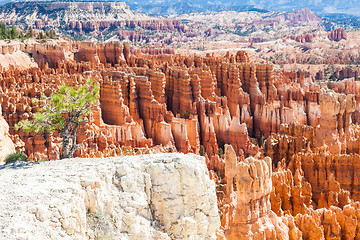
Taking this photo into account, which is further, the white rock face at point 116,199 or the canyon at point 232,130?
the canyon at point 232,130

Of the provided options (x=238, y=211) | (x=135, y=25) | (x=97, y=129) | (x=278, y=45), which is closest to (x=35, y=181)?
(x=238, y=211)

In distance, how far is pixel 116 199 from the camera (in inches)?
362

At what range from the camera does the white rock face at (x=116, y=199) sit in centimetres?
804

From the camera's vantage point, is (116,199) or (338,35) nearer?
(116,199)

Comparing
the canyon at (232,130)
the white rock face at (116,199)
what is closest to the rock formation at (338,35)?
the canyon at (232,130)

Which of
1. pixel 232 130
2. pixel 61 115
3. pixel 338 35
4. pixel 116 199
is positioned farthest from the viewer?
pixel 338 35

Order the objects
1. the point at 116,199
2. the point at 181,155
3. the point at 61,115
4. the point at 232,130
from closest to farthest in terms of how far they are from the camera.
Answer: the point at 116,199
the point at 181,155
the point at 61,115
the point at 232,130

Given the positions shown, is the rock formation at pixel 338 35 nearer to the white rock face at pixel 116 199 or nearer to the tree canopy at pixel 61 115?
the tree canopy at pixel 61 115

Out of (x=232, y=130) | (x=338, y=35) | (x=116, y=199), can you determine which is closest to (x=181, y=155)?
(x=116, y=199)

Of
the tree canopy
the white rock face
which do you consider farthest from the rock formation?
the white rock face

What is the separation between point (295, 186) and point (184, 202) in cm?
1287

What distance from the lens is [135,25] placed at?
509 feet

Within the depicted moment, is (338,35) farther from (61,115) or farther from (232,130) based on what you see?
(61,115)

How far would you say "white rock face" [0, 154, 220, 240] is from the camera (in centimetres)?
804
